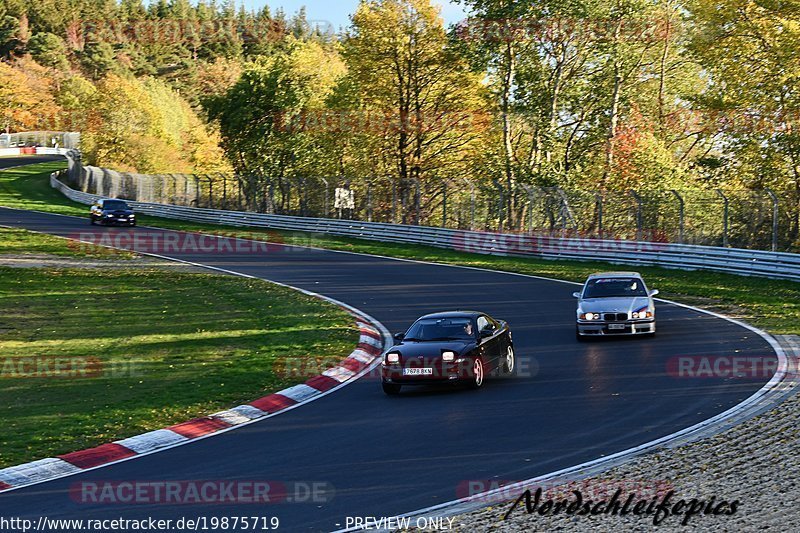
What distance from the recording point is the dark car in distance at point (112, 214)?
5250 centimetres

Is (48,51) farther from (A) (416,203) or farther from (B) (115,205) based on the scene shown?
(A) (416,203)

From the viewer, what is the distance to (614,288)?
2152cm

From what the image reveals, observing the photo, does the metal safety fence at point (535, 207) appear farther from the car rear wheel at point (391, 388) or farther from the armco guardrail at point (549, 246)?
the car rear wheel at point (391, 388)

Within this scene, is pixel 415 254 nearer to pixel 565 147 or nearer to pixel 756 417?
pixel 565 147

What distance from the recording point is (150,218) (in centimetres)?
5909

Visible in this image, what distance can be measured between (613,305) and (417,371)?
6.25m

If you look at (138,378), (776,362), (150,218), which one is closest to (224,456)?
(138,378)

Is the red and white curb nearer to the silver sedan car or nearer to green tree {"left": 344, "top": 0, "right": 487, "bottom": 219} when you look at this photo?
the silver sedan car

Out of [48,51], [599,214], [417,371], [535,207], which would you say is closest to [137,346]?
[417,371]

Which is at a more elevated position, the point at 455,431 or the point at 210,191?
the point at 210,191

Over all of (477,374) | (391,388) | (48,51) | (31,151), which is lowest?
(391,388)

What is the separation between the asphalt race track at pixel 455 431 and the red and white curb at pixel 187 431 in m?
0.34

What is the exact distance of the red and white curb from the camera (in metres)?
11.4

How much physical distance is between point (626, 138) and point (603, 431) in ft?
141
